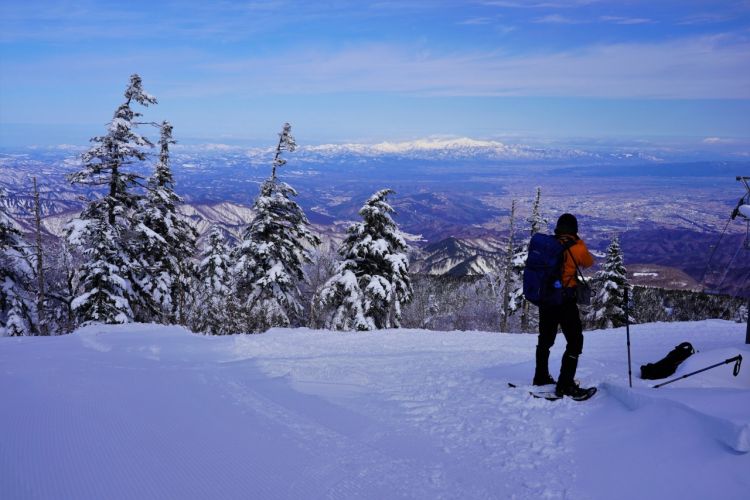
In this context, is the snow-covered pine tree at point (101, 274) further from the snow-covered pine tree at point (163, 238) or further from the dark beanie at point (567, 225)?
the dark beanie at point (567, 225)

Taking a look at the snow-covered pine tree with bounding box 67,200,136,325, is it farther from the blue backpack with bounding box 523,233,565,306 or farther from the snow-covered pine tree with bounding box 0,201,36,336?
the blue backpack with bounding box 523,233,565,306

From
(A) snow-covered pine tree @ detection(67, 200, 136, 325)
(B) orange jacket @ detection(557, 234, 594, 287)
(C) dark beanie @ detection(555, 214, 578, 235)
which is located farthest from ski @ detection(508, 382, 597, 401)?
(A) snow-covered pine tree @ detection(67, 200, 136, 325)

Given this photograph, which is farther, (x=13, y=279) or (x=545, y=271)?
(x=13, y=279)

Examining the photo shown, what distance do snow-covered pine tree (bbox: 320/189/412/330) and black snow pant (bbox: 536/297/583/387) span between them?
532 inches

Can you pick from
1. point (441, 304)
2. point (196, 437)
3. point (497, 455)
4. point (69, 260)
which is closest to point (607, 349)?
point (497, 455)

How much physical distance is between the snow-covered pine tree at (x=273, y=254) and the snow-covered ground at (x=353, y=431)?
1194 centimetres

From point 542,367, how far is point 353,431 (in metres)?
2.91

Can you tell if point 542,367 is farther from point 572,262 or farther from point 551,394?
point 572,262

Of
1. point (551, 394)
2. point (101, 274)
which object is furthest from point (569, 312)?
point (101, 274)

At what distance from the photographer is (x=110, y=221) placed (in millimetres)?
17656

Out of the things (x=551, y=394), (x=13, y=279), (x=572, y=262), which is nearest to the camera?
(x=572, y=262)

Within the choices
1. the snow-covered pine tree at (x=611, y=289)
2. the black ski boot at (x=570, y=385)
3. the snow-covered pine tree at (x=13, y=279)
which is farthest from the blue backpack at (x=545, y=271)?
the snow-covered pine tree at (x=611, y=289)

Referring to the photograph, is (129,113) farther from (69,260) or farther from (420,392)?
(420,392)

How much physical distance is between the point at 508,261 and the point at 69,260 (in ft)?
82.4
